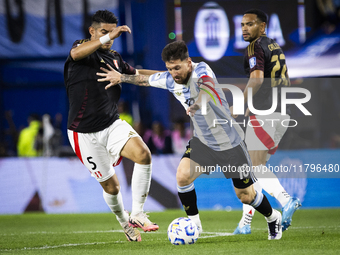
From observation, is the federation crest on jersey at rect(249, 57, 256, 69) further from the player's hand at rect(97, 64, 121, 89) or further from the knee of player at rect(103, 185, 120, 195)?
the knee of player at rect(103, 185, 120, 195)

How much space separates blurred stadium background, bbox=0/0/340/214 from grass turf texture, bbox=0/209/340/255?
810 millimetres

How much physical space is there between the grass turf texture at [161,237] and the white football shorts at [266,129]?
111 centimetres

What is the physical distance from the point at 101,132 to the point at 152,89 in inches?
414

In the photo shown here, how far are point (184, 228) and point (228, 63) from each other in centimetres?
587

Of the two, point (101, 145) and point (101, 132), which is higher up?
point (101, 132)

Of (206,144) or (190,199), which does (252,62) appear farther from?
(190,199)

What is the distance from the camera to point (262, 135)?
6016 mm

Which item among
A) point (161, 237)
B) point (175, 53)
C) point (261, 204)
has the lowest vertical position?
point (161, 237)

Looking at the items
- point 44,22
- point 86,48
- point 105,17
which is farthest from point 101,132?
point 44,22

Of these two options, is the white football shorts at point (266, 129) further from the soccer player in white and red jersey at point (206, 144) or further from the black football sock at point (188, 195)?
the black football sock at point (188, 195)

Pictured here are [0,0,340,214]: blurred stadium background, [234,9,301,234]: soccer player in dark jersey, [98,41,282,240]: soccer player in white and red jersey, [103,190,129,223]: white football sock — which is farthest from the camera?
[0,0,340,214]: blurred stadium background

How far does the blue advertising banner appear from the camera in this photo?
15141 millimetres

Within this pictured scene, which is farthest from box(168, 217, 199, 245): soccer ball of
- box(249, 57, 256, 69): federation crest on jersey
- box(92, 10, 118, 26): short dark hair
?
box(92, 10, 118, 26): short dark hair

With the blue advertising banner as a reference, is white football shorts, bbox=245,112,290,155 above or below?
below
